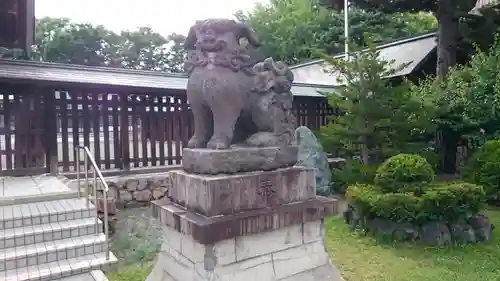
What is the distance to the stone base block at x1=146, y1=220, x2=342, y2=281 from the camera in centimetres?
312

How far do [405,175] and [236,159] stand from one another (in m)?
4.02

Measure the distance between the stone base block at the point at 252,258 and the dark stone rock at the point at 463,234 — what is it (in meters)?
3.11

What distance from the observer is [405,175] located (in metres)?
6.25

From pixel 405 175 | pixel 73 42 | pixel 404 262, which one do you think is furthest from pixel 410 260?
pixel 73 42

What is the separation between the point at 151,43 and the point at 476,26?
28.9 metres

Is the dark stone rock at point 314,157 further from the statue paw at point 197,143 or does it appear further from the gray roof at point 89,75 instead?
the statue paw at point 197,143

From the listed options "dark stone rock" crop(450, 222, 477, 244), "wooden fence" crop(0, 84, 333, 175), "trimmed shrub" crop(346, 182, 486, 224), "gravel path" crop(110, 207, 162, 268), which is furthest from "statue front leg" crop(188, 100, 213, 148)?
"wooden fence" crop(0, 84, 333, 175)

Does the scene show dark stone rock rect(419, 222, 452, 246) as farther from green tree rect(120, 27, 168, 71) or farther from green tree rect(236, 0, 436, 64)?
green tree rect(120, 27, 168, 71)

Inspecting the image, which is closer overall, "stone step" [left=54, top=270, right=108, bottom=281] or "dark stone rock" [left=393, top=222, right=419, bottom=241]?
"stone step" [left=54, top=270, right=108, bottom=281]

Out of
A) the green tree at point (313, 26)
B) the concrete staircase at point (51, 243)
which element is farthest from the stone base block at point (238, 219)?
the green tree at point (313, 26)

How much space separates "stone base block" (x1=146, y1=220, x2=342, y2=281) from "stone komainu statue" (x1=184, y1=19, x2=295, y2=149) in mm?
854

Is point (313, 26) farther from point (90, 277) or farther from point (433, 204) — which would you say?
point (90, 277)

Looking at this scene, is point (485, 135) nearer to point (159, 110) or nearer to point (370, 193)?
point (370, 193)

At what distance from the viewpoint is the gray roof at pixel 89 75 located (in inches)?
301
